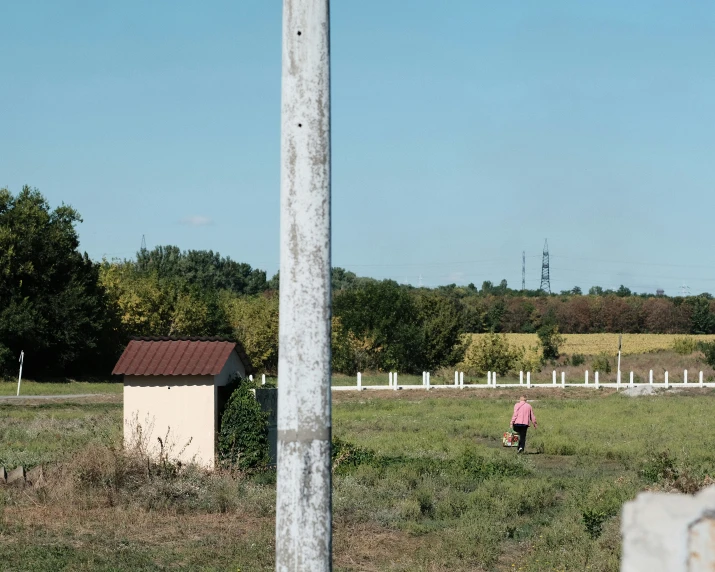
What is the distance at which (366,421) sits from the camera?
3569cm

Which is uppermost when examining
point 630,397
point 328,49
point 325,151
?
point 328,49

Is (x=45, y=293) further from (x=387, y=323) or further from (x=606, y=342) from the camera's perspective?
(x=606, y=342)

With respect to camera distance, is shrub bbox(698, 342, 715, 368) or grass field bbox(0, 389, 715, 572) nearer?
grass field bbox(0, 389, 715, 572)

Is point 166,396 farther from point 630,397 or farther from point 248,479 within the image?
point 630,397

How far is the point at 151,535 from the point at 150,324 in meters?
63.5

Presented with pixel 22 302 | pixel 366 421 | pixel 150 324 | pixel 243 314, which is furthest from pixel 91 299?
pixel 366 421

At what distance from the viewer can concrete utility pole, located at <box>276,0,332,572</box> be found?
3.11 meters

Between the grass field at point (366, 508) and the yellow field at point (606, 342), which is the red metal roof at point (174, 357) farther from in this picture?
the yellow field at point (606, 342)

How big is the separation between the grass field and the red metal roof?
5.11ft

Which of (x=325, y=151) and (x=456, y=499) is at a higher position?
(x=325, y=151)

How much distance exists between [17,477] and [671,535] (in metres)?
15.7

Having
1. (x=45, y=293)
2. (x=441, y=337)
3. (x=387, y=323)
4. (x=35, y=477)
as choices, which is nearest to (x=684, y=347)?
(x=441, y=337)

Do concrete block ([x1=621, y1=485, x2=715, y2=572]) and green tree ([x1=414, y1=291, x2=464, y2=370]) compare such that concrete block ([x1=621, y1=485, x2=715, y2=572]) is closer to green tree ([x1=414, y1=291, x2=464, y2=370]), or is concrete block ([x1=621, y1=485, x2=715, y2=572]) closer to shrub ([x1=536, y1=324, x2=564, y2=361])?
green tree ([x1=414, y1=291, x2=464, y2=370])

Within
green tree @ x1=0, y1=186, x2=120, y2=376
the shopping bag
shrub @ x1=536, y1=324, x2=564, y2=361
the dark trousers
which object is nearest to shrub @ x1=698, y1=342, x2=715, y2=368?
shrub @ x1=536, y1=324, x2=564, y2=361
